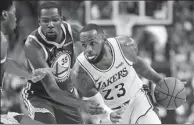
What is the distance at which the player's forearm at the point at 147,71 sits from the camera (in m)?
6.29

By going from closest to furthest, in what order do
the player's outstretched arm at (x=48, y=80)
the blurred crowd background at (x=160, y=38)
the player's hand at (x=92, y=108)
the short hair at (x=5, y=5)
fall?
the short hair at (x=5, y=5) < the player's hand at (x=92, y=108) < the player's outstretched arm at (x=48, y=80) < the blurred crowd background at (x=160, y=38)

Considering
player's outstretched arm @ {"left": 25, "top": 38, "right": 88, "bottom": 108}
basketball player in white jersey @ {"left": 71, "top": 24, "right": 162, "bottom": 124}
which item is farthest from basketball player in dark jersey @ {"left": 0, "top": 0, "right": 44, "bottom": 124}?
basketball player in white jersey @ {"left": 71, "top": 24, "right": 162, "bottom": 124}

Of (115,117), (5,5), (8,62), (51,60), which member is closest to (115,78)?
(115,117)

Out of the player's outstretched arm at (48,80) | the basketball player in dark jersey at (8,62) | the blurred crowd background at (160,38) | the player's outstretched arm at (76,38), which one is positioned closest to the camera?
the basketball player in dark jersey at (8,62)

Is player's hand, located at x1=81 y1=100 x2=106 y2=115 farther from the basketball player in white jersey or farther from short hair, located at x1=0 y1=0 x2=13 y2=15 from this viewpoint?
short hair, located at x1=0 y1=0 x2=13 y2=15

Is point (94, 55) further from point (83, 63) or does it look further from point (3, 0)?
point (3, 0)

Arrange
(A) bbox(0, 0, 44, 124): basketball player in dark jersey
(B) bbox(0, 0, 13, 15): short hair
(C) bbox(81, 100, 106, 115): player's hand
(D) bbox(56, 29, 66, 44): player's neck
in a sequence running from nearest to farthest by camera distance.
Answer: (A) bbox(0, 0, 44, 124): basketball player in dark jersey < (B) bbox(0, 0, 13, 15): short hair < (C) bbox(81, 100, 106, 115): player's hand < (D) bbox(56, 29, 66, 44): player's neck

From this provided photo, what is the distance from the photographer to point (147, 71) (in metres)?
6.30

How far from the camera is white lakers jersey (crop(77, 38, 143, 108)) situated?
6047mm

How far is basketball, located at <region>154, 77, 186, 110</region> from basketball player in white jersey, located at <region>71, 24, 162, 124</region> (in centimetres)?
20

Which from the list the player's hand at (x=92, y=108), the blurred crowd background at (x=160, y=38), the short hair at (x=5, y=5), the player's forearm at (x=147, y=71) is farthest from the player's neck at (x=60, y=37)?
the blurred crowd background at (x=160, y=38)

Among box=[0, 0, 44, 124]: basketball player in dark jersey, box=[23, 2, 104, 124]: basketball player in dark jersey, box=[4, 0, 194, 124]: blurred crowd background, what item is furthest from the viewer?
box=[4, 0, 194, 124]: blurred crowd background

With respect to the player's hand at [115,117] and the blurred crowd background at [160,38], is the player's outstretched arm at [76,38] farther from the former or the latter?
the blurred crowd background at [160,38]

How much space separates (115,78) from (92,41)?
577 millimetres
